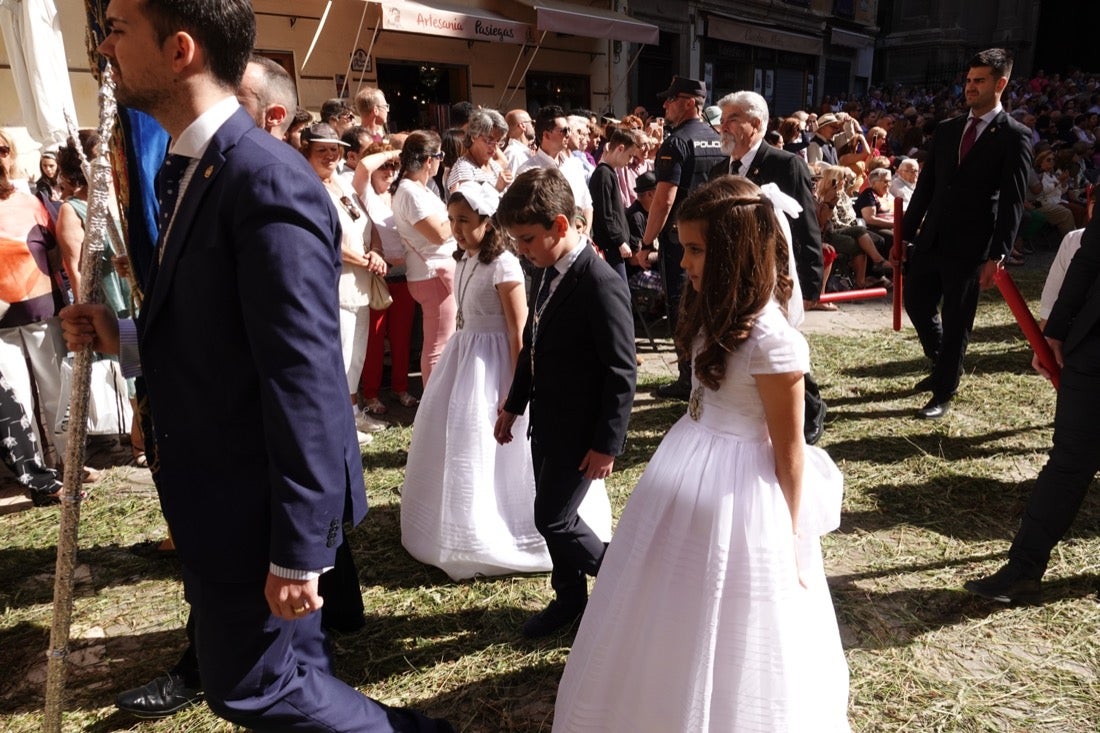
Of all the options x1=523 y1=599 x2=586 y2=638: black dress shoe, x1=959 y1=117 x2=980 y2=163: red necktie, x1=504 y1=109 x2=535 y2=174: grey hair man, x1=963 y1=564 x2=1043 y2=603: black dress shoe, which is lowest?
x1=523 y1=599 x2=586 y2=638: black dress shoe

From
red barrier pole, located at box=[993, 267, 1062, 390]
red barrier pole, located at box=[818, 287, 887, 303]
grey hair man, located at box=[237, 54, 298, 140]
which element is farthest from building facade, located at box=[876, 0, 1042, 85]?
grey hair man, located at box=[237, 54, 298, 140]

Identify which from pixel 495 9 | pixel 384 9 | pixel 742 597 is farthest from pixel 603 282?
pixel 495 9

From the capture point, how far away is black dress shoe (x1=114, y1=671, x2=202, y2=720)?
2.71m

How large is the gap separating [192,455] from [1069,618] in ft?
11.1

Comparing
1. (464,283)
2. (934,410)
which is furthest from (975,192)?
(464,283)

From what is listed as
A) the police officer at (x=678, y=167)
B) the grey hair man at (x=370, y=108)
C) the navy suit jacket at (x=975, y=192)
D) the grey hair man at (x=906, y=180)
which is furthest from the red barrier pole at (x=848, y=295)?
the grey hair man at (x=370, y=108)

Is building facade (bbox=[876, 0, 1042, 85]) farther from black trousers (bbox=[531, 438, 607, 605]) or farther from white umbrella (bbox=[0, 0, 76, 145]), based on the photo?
black trousers (bbox=[531, 438, 607, 605])

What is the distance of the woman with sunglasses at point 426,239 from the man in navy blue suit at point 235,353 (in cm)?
314

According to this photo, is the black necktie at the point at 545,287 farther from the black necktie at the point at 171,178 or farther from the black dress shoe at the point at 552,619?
the black necktie at the point at 171,178

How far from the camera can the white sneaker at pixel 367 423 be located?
5.48 m

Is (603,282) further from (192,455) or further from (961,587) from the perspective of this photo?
(961,587)

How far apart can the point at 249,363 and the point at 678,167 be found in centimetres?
473

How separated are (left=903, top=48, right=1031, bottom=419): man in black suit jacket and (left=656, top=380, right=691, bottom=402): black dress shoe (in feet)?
5.45

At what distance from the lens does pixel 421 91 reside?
1405 centimetres
